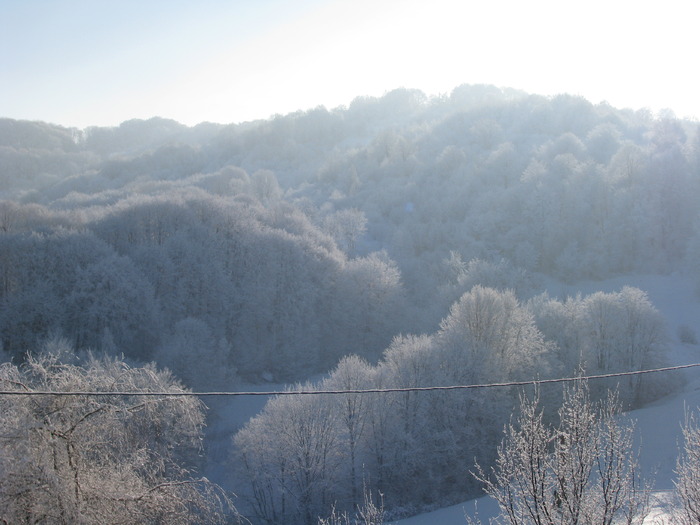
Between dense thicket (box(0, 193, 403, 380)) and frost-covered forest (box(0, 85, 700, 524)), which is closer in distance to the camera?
frost-covered forest (box(0, 85, 700, 524))

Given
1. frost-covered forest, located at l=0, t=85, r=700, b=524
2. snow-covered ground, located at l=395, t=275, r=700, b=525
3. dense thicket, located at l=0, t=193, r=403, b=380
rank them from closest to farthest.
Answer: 1. snow-covered ground, located at l=395, t=275, r=700, b=525
2. frost-covered forest, located at l=0, t=85, r=700, b=524
3. dense thicket, located at l=0, t=193, r=403, b=380

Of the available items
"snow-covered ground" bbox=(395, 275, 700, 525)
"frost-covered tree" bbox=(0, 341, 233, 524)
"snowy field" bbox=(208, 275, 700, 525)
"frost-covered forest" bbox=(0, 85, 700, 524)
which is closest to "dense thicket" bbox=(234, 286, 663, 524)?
"frost-covered forest" bbox=(0, 85, 700, 524)

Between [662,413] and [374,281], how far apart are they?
22489mm

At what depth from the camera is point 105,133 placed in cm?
10975

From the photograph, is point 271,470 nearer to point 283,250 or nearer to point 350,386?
point 350,386

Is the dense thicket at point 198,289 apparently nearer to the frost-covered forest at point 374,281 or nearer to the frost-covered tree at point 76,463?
the frost-covered forest at point 374,281

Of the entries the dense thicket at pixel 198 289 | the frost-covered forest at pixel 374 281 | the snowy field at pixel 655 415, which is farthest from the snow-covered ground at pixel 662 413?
the dense thicket at pixel 198 289

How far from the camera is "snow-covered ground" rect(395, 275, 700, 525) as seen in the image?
1686 cm

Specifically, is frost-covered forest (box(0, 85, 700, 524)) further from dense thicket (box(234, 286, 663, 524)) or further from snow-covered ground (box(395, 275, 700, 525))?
snow-covered ground (box(395, 275, 700, 525))

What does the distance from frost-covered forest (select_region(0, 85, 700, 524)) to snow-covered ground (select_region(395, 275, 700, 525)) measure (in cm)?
176

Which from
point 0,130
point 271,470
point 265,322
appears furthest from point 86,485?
point 0,130

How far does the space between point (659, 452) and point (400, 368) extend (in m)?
10.9

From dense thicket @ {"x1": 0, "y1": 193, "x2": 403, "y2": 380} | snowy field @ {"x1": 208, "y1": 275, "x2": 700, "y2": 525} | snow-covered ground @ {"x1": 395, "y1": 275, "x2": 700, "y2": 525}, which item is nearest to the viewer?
snow-covered ground @ {"x1": 395, "y1": 275, "x2": 700, "y2": 525}

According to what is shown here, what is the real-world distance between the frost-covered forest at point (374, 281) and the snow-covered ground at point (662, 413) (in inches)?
69.2
